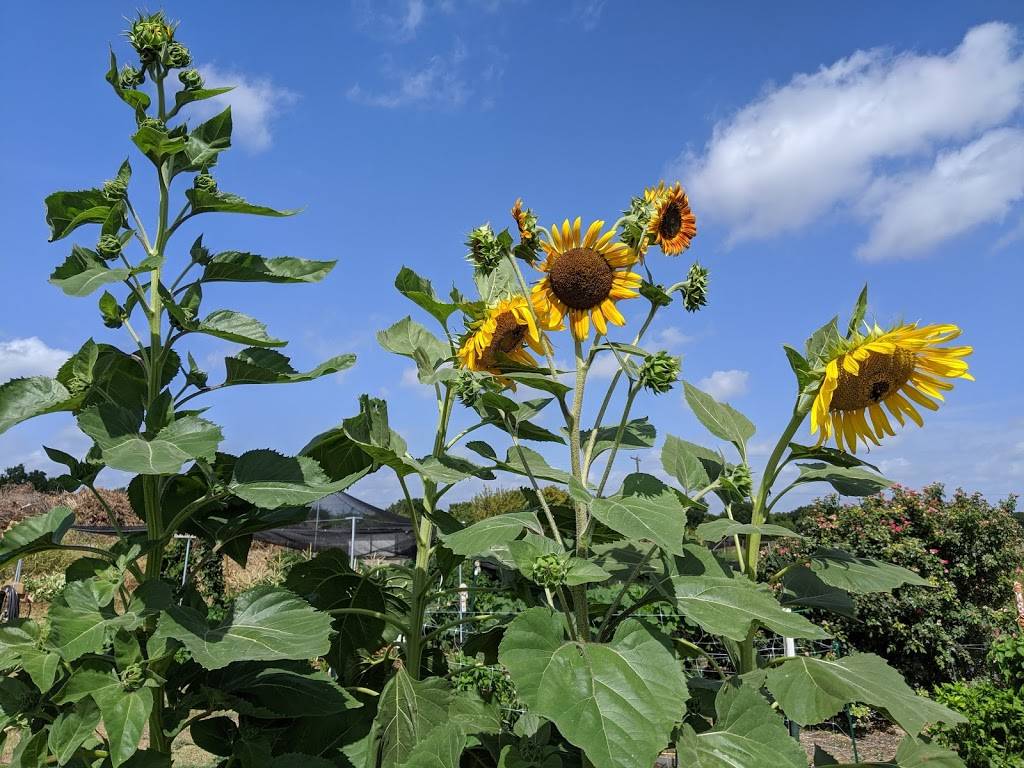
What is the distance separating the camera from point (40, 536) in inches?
81.8

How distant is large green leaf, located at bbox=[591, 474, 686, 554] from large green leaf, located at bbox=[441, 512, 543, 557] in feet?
0.67

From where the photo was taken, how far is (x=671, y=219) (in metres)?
2.08

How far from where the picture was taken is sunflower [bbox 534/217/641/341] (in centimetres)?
204

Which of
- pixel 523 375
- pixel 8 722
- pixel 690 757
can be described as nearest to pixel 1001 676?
pixel 690 757

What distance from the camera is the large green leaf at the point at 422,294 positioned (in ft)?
7.21

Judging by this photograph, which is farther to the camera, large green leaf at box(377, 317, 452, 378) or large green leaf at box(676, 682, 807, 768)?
large green leaf at box(377, 317, 452, 378)

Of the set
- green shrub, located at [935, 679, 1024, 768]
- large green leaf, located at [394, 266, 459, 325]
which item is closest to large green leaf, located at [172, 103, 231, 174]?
large green leaf, located at [394, 266, 459, 325]

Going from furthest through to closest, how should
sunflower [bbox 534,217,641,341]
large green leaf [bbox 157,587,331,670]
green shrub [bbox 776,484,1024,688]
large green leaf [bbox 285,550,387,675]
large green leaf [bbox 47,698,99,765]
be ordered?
green shrub [bbox 776,484,1024,688] < large green leaf [bbox 285,550,387,675] < sunflower [bbox 534,217,641,341] < large green leaf [bbox 47,698,99,765] < large green leaf [bbox 157,587,331,670]

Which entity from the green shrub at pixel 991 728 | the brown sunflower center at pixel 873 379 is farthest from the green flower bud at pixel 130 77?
the green shrub at pixel 991 728

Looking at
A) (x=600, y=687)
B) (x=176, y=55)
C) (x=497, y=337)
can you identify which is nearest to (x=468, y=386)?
(x=497, y=337)

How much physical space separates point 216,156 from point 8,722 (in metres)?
1.59

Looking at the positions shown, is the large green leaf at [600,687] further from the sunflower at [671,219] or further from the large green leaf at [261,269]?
the large green leaf at [261,269]

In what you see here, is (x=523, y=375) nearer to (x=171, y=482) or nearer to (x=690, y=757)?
(x=690, y=757)

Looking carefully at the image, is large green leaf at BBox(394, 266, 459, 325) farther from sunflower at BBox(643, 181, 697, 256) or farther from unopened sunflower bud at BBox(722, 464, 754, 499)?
unopened sunflower bud at BBox(722, 464, 754, 499)
